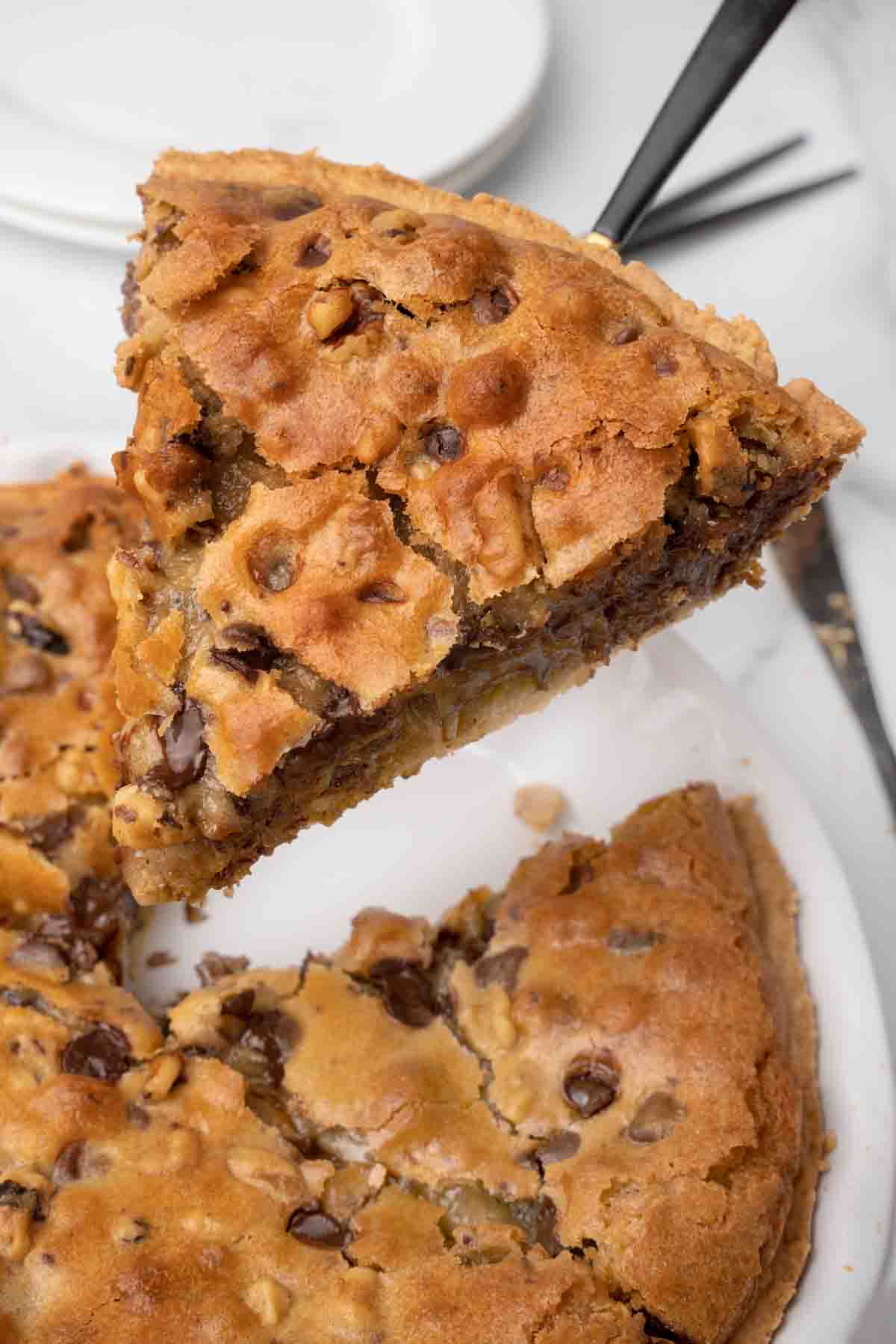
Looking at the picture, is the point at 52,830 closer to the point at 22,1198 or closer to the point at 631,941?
the point at 22,1198

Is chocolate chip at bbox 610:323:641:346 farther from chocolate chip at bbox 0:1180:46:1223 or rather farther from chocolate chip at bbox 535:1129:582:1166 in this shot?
chocolate chip at bbox 0:1180:46:1223

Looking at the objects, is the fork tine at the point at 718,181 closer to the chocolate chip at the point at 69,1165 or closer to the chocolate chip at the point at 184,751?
the chocolate chip at the point at 184,751

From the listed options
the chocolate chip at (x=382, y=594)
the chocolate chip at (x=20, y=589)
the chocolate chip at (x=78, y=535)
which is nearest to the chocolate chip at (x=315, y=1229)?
the chocolate chip at (x=382, y=594)

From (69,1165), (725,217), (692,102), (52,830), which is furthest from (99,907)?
(725,217)

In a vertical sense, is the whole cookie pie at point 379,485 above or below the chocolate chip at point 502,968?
above

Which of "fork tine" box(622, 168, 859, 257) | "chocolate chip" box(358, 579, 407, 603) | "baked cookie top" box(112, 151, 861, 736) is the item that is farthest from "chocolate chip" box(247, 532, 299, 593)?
"fork tine" box(622, 168, 859, 257)
